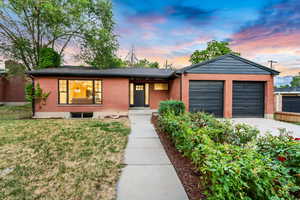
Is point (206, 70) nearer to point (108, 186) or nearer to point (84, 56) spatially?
point (108, 186)

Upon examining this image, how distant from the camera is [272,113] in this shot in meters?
9.00

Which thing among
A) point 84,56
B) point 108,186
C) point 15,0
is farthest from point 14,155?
point 15,0

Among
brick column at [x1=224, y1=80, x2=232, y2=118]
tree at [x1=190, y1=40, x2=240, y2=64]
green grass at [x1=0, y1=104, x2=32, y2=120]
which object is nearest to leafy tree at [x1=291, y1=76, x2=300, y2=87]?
tree at [x1=190, y1=40, x2=240, y2=64]

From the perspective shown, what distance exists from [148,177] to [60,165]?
6.71 ft

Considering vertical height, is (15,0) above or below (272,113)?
above

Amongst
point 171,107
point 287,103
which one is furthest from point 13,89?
point 287,103

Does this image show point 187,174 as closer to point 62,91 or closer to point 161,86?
point 161,86

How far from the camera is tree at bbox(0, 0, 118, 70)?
10.4 metres

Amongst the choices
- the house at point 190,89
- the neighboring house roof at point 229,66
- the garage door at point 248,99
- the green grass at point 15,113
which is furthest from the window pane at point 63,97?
the garage door at point 248,99

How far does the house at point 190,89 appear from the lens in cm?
888

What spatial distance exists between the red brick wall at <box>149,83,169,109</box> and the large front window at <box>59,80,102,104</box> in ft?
12.4

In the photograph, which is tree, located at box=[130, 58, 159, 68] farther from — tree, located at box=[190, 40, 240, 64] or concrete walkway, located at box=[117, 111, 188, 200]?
concrete walkway, located at box=[117, 111, 188, 200]

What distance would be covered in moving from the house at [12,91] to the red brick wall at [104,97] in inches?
485

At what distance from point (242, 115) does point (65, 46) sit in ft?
52.5
